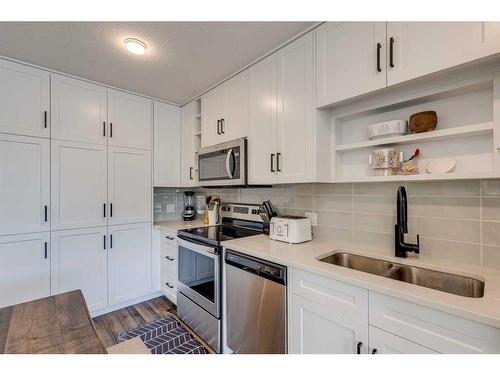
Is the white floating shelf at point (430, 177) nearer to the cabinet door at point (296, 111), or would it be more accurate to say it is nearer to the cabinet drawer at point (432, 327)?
the cabinet door at point (296, 111)

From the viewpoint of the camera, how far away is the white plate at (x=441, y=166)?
4.03ft

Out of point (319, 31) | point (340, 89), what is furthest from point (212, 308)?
point (319, 31)

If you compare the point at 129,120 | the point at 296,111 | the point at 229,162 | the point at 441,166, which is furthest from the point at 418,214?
the point at 129,120

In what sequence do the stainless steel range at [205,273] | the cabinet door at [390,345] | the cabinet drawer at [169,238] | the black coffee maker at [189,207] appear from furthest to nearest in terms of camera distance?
the black coffee maker at [189,207], the cabinet drawer at [169,238], the stainless steel range at [205,273], the cabinet door at [390,345]

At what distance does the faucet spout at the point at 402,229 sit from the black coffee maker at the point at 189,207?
7.44 feet

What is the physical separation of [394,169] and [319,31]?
990mm

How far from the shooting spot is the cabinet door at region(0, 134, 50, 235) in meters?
1.81

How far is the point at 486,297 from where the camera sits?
88cm

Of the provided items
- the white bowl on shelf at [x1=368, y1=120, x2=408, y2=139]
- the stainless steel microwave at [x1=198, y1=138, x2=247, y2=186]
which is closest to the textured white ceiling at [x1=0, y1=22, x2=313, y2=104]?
the stainless steel microwave at [x1=198, y1=138, x2=247, y2=186]

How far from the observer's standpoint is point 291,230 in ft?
5.52

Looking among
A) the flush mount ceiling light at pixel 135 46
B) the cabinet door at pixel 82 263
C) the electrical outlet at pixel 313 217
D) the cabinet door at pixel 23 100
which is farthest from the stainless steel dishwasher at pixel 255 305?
the cabinet door at pixel 23 100

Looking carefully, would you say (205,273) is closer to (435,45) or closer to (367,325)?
(367,325)

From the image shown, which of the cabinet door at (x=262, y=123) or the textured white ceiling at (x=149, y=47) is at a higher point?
the textured white ceiling at (x=149, y=47)
